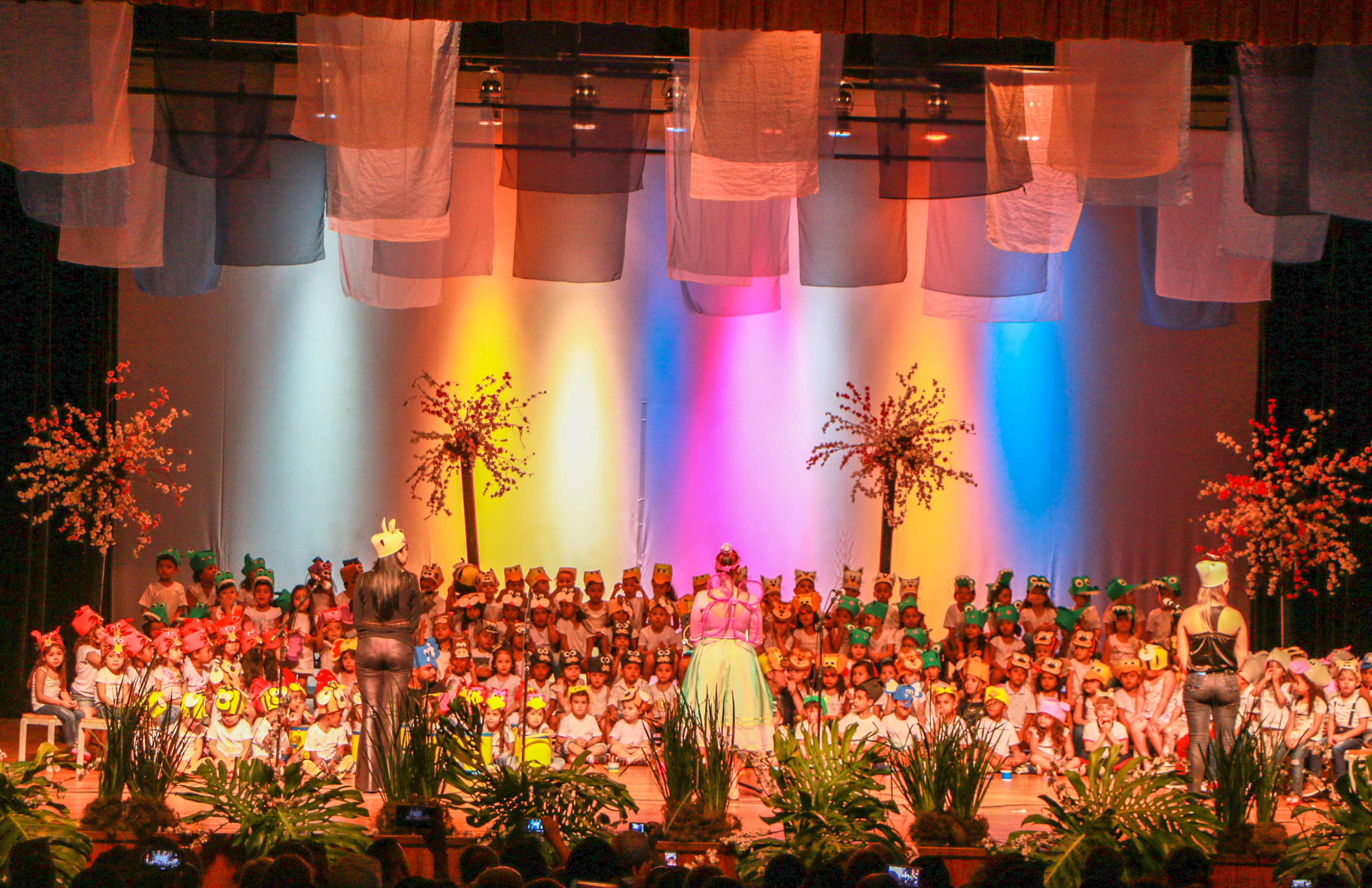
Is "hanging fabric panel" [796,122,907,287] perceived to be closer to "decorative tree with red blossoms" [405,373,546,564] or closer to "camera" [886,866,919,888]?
"decorative tree with red blossoms" [405,373,546,564]

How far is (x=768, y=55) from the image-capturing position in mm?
7367

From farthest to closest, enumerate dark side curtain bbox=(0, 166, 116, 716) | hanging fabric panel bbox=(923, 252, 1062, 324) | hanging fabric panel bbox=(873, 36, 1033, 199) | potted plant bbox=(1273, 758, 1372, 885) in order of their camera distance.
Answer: dark side curtain bbox=(0, 166, 116, 716)
hanging fabric panel bbox=(923, 252, 1062, 324)
hanging fabric panel bbox=(873, 36, 1033, 199)
potted plant bbox=(1273, 758, 1372, 885)

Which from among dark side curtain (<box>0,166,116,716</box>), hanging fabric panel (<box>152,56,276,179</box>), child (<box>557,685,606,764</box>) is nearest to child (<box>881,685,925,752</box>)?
child (<box>557,685,606,764</box>)

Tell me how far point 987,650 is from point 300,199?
5842mm

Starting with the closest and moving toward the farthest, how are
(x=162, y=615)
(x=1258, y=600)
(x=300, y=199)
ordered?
(x=300, y=199) < (x=162, y=615) < (x=1258, y=600)

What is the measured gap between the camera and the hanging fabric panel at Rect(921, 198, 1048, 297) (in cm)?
851

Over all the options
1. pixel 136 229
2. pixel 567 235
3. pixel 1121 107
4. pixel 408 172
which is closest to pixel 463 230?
pixel 567 235

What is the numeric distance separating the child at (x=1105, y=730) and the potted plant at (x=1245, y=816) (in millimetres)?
3179

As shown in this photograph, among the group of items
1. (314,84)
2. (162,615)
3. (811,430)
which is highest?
(314,84)

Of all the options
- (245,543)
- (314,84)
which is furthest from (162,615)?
(314,84)

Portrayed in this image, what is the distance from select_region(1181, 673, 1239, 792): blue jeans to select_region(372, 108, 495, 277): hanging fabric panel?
466cm

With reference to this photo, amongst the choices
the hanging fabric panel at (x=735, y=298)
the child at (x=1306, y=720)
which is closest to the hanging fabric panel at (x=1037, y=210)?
the hanging fabric panel at (x=735, y=298)

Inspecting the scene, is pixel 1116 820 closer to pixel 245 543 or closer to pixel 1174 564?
pixel 1174 564

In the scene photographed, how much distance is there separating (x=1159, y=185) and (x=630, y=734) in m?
4.59
